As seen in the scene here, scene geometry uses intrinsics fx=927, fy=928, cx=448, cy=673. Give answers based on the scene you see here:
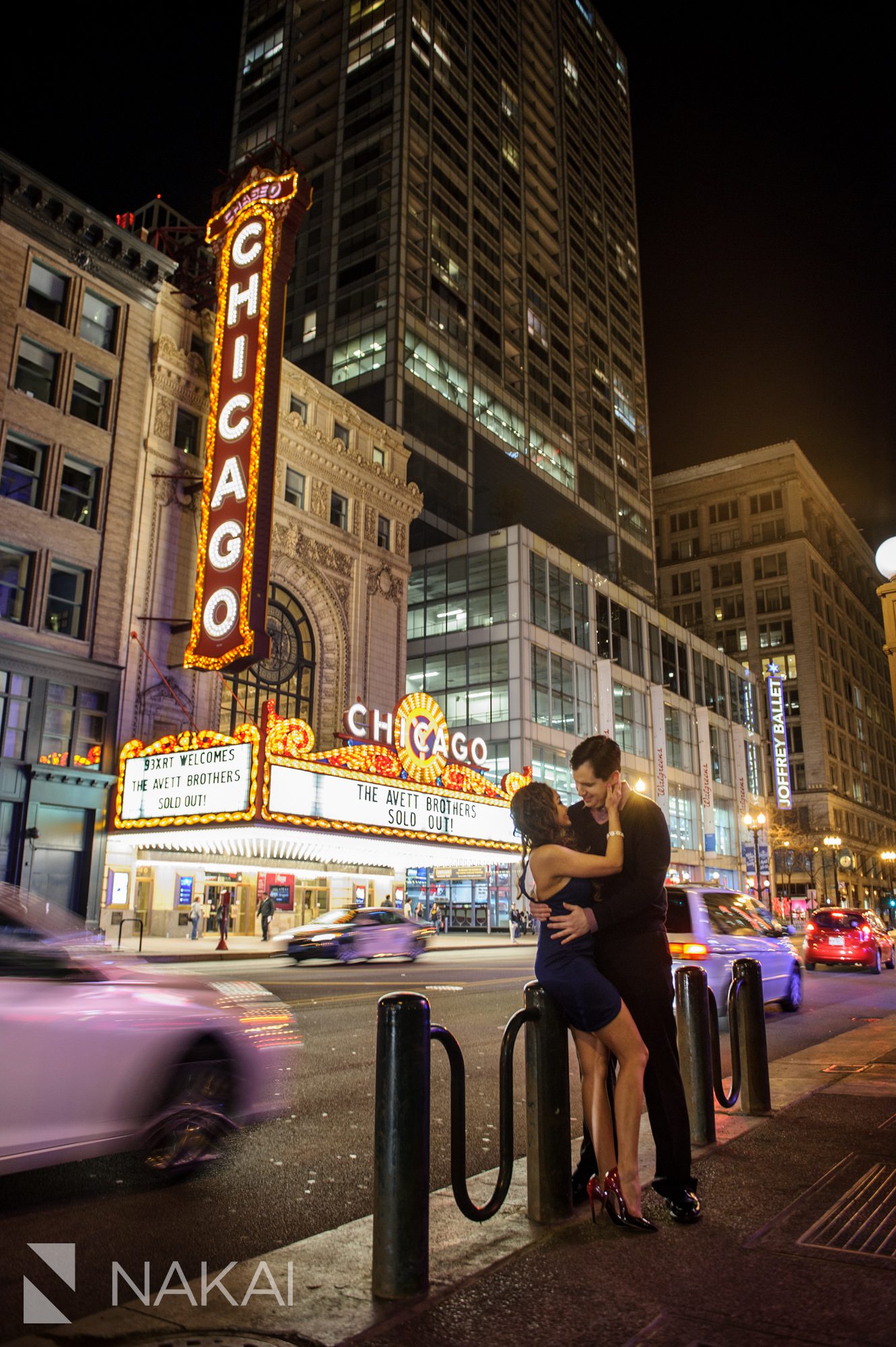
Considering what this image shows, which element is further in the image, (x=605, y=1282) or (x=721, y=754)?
(x=721, y=754)

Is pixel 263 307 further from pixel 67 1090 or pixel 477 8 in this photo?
pixel 477 8

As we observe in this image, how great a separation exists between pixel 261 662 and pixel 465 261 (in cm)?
4582

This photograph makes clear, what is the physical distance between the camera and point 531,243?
255 feet

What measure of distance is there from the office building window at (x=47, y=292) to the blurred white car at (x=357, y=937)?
67.1 feet

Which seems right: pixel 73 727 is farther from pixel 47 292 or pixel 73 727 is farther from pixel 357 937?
pixel 47 292

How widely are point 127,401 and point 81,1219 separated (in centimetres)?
2967

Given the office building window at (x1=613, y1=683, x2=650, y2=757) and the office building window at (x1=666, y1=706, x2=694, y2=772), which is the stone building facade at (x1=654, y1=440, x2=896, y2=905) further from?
the office building window at (x1=613, y1=683, x2=650, y2=757)

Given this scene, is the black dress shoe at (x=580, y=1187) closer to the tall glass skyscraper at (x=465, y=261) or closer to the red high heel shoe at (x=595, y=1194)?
the red high heel shoe at (x=595, y=1194)

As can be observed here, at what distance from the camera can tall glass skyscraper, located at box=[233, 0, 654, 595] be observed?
2392 inches

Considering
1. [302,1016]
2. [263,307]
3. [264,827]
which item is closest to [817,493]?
[263,307]

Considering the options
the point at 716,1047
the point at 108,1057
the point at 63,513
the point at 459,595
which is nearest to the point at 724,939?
the point at 716,1047

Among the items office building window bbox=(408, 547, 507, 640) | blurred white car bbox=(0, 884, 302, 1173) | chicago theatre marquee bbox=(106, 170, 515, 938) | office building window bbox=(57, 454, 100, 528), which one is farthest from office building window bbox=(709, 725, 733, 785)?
blurred white car bbox=(0, 884, 302, 1173)

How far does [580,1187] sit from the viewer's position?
4.60 meters

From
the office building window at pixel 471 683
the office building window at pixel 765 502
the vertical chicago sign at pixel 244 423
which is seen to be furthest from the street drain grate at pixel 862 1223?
the office building window at pixel 765 502
